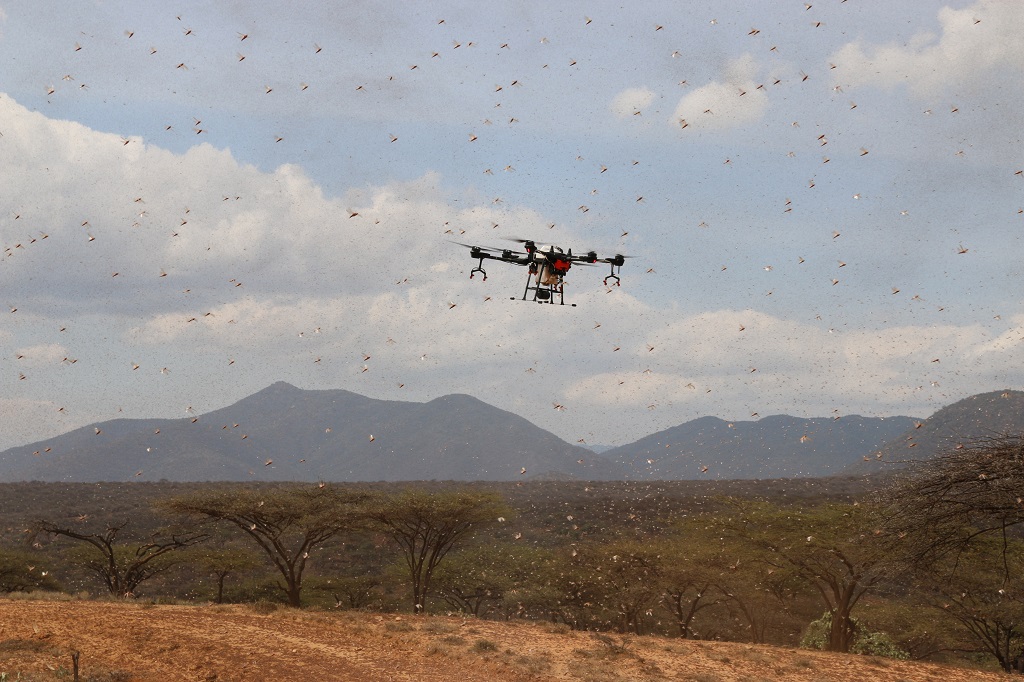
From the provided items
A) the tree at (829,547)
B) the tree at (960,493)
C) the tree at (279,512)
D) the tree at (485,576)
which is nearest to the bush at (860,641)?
the tree at (829,547)

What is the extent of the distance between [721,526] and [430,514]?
14.9 metres

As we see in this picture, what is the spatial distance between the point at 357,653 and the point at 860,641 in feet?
77.9

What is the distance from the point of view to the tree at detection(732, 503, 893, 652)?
33.7 meters

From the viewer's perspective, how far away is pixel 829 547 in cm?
3497

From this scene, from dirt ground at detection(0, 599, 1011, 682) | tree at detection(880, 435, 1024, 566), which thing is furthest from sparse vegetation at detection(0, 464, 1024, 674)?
tree at detection(880, 435, 1024, 566)

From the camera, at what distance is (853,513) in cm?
3738

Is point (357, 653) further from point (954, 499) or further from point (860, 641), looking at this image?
point (860, 641)

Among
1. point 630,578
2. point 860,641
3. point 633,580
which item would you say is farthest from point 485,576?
point 860,641

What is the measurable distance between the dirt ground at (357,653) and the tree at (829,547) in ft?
23.6

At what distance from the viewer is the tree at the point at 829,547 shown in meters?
33.7

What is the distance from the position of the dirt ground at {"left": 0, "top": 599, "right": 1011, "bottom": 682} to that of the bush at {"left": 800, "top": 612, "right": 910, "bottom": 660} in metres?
9.28

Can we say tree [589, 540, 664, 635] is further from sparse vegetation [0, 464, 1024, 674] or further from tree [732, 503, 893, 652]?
tree [732, 503, 893, 652]

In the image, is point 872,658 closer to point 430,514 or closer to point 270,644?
point 270,644

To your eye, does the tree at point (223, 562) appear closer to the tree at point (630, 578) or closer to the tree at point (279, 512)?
the tree at point (279, 512)
